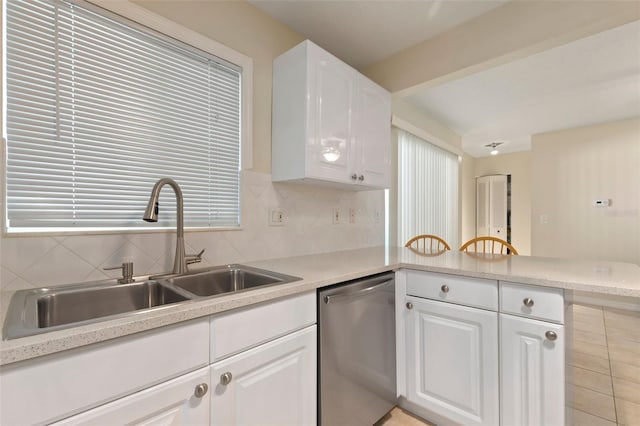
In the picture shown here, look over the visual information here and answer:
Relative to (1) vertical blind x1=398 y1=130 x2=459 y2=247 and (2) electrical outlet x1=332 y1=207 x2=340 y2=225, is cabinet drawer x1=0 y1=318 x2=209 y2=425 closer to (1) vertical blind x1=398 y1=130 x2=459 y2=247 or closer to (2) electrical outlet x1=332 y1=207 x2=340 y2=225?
(2) electrical outlet x1=332 y1=207 x2=340 y2=225

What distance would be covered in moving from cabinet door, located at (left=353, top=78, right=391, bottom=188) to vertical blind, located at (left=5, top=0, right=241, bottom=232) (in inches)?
34.2

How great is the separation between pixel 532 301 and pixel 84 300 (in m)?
1.79

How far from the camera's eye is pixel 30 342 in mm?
585

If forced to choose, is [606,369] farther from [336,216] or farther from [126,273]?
[126,273]

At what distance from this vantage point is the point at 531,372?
1200mm

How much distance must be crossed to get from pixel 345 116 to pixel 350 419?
5.43 ft

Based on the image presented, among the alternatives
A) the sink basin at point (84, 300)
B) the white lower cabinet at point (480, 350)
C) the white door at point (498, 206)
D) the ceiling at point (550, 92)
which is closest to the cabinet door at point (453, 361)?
the white lower cabinet at point (480, 350)

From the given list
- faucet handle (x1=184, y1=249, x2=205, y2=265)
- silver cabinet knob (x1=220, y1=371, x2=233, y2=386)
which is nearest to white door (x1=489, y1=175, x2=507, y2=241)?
faucet handle (x1=184, y1=249, x2=205, y2=265)

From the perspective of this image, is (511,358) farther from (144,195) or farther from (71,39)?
(71,39)

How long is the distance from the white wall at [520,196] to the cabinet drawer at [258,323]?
565 centimetres

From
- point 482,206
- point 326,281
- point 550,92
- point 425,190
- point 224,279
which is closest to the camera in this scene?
point 326,281

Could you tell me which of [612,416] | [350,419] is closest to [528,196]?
[612,416]

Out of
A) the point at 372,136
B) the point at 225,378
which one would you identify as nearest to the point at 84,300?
the point at 225,378

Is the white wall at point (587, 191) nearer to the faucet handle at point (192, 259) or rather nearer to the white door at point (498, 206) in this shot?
the white door at point (498, 206)
